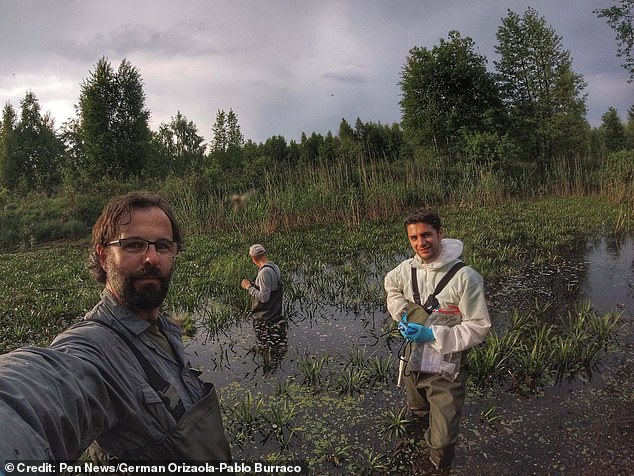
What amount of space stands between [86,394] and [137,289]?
0.49m

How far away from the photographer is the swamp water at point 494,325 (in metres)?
3.79

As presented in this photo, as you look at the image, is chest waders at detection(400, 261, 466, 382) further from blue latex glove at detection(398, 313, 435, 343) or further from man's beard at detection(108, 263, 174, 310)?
man's beard at detection(108, 263, 174, 310)

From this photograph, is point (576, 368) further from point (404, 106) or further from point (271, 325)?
point (404, 106)

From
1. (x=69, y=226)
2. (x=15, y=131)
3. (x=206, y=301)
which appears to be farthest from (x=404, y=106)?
(x=15, y=131)

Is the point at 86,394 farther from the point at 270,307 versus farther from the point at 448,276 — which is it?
the point at 270,307

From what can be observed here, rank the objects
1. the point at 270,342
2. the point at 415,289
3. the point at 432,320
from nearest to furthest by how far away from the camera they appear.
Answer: the point at 432,320 < the point at 415,289 < the point at 270,342

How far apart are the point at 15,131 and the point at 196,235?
34072 mm

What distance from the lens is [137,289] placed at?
1.68 m

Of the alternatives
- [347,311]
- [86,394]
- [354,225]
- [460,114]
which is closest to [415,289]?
[86,394]

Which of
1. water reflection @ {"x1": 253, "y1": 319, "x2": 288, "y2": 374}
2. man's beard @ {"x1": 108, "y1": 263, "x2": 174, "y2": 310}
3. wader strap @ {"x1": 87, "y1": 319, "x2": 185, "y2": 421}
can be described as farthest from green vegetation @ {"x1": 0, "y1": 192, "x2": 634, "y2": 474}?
Answer: man's beard @ {"x1": 108, "y1": 263, "x2": 174, "y2": 310}

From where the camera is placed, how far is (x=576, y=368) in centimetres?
496

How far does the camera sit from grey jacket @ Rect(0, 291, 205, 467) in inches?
41.8

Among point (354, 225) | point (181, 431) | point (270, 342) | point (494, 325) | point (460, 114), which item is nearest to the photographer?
point (181, 431)

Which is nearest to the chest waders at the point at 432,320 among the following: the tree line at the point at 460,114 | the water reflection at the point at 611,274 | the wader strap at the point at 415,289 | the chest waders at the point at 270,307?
the wader strap at the point at 415,289
